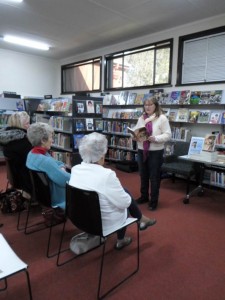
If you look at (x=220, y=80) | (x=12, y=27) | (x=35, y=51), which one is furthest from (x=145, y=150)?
(x=35, y=51)

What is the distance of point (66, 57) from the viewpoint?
299 inches

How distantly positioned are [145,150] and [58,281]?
6.05ft

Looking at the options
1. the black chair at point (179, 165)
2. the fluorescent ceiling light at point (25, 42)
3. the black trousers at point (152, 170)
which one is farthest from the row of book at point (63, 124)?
the fluorescent ceiling light at point (25, 42)

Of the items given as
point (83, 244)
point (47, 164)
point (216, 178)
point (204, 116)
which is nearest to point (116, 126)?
point (204, 116)

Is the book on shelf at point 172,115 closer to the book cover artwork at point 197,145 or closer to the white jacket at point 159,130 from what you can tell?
the book cover artwork at point 197,145

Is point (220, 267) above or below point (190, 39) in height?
below

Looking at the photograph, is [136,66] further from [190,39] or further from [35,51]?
[35,51]

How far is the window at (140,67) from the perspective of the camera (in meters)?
5.17

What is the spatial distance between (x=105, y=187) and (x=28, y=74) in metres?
6.83

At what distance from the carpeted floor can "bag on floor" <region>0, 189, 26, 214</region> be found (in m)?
0.10

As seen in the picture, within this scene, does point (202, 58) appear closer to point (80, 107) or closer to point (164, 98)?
point (164, 98)

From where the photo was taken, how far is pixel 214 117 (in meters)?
4.17

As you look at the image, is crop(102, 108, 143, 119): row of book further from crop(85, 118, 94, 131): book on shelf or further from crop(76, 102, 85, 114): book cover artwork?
crop(76, 102, 85, 114): book cover artwork

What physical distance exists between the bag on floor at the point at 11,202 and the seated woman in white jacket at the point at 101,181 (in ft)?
5.19
